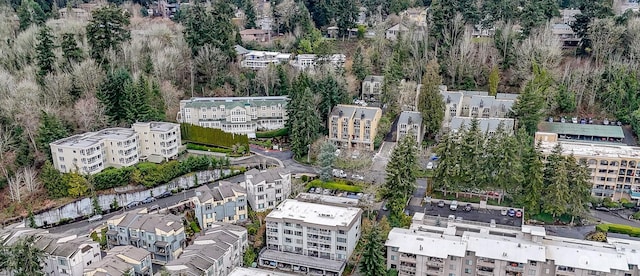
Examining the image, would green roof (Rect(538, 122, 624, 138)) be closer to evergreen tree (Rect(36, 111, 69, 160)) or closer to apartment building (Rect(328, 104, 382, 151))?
apartment building (Rect(328, 104, 382, 151))

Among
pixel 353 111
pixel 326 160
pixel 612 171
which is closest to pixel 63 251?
pixel 326 160

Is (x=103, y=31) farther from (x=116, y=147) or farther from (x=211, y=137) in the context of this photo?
(x=211, y=137)

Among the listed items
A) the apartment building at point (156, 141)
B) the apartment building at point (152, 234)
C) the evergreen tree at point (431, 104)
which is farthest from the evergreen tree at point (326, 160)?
the apartment building at point (156, 141)

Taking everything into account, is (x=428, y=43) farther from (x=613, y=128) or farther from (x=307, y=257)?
(x=307, y=257)

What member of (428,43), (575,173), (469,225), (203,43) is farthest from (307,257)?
(428,43)

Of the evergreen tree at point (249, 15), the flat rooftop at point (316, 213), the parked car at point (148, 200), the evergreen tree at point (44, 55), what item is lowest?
the parked car at point (148, 200)

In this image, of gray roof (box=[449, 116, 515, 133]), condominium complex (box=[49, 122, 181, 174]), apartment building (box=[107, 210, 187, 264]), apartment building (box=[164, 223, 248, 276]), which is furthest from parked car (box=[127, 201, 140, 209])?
gray roof (box=[449, 116, 515, 133])

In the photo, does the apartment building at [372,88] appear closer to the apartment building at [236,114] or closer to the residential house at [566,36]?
the apartment building at [236,114]
